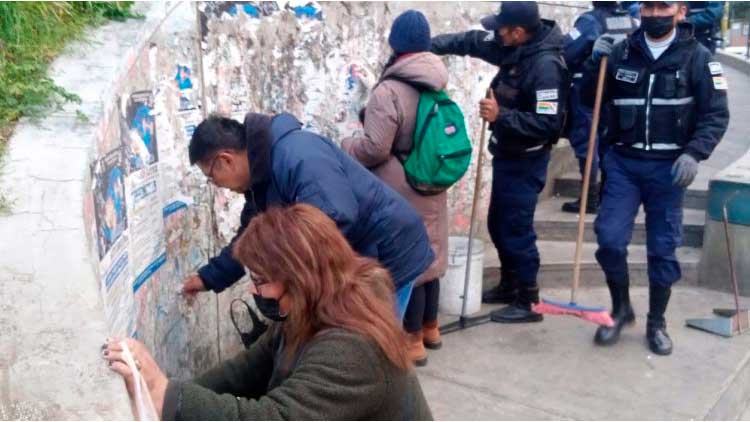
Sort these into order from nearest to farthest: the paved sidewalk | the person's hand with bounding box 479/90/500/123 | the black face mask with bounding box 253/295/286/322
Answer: the black face mask with bounding box 253/295/286/322, the paved sidewalk, the person's hand with bounding box 479/90/500/123

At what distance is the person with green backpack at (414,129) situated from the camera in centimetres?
418

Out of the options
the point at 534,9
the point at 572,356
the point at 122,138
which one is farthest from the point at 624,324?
the point at 122,138

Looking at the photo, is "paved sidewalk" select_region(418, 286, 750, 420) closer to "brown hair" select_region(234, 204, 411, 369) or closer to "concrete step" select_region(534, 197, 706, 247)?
"concrete step" select_region(534, 197, 706, 247)

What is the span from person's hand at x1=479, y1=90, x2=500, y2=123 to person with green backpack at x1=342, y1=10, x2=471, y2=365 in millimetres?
403

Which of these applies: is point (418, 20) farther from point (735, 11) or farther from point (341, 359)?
point (735, 11)

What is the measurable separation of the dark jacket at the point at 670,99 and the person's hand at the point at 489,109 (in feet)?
2.07

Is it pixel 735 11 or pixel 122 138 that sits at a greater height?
pixel 735 11

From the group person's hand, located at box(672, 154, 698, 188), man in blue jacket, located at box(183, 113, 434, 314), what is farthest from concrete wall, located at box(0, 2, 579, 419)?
person's hand, located at box(672, 154, 698, 188)

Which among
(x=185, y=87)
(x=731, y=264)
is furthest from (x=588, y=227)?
(x=185, y=87)

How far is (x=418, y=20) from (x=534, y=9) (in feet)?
2.34

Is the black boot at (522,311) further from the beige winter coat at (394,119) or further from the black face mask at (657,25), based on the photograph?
the black face mask at (657,25)

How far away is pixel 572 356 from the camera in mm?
4676

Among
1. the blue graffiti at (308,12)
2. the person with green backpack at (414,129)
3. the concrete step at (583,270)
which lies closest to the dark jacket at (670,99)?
the person with green backpack at (414,129)

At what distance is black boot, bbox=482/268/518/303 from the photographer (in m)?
5.36
